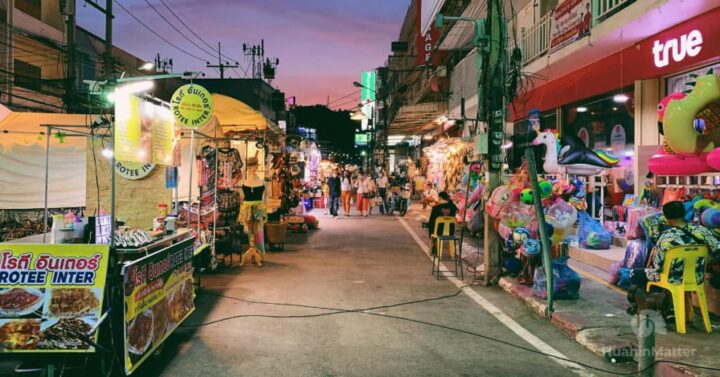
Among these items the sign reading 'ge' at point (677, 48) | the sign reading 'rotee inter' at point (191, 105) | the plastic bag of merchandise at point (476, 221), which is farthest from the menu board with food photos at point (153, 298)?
the sign reading 'ge' at point (677, 48)

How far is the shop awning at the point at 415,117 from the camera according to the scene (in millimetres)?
23956

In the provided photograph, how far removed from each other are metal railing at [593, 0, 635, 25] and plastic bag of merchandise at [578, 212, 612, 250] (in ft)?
13.7

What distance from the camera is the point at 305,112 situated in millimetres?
105438

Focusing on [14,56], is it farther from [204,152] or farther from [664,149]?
[664,149]

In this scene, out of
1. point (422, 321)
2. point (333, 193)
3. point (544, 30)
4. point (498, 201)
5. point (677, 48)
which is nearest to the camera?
point (422, 321)

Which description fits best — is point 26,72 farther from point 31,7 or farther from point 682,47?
point 682,47

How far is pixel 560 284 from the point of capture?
26.3ft

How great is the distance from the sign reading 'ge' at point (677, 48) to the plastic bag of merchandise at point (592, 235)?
3.57 m

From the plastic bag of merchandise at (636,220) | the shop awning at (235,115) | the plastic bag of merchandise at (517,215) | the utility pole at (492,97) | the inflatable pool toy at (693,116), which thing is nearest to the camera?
the inflatable pool toy at (693,116)

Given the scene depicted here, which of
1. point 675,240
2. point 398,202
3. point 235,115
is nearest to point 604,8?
point 675,240

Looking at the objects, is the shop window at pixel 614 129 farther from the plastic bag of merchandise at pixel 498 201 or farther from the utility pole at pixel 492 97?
the plastic bag of merchandise at pixel 498 201

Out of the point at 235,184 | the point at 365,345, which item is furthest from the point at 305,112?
the point at 365,345

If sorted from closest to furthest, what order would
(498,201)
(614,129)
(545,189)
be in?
(545,189)
(498,201)
(614,129)

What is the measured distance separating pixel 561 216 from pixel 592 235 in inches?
133
